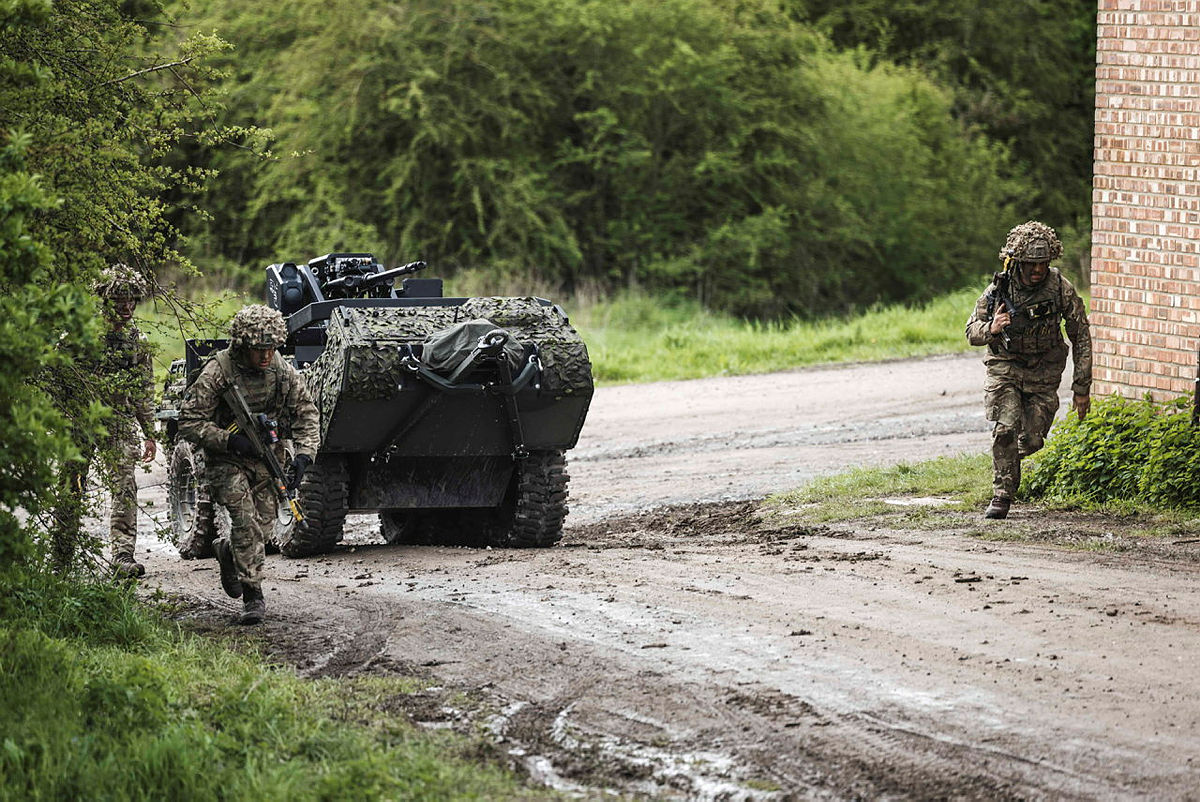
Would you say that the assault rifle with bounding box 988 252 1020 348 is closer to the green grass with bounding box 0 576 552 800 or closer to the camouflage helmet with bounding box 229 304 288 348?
the camouflage helmet with bounding box 229 304 288 348

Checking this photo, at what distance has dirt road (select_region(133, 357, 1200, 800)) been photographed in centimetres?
584

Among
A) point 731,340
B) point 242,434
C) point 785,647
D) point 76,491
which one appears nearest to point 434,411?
point 242,434

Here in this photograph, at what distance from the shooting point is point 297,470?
8.41 m

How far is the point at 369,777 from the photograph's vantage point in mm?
5664

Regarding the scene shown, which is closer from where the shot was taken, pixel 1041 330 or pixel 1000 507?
pixel 1041 330

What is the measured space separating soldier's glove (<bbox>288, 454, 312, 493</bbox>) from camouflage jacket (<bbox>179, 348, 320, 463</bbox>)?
57 millimetres

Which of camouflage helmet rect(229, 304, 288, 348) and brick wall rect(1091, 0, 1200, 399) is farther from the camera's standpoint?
brick wall rect(1091, 0, 1200, 399)

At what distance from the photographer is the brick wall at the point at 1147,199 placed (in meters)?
10.6

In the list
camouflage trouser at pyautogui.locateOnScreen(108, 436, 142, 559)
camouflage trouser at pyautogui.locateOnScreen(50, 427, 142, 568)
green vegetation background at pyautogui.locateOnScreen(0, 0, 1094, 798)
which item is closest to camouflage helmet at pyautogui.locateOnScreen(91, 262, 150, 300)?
camouflage trouser at pyautogui.locateOnScreen(50, 427, 142, 568)

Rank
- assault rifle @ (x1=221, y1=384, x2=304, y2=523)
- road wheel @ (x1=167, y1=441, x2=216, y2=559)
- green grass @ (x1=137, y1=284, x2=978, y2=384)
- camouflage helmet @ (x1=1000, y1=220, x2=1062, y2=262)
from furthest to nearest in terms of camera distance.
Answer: green grass @ (x1=137, y1=284, x2=978, y2=384)
road wheel @ (x1=167, y1=441, x2=216, y2=559)
camouflage helmet @ (x1=1000, y1=220, x2=1062, y2=262)
assault rifle @ (x1=221, y1=384, x2=304, y2=523)

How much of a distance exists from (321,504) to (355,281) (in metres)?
1.93

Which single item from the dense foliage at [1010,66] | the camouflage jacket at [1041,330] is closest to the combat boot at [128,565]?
the camouflage jacket at [1041,330]

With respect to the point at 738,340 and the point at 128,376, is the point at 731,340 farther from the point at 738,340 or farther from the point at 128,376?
the point at 128,376

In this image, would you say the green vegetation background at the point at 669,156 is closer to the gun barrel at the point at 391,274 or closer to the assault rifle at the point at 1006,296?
the gun barrel at the point at 391,274
